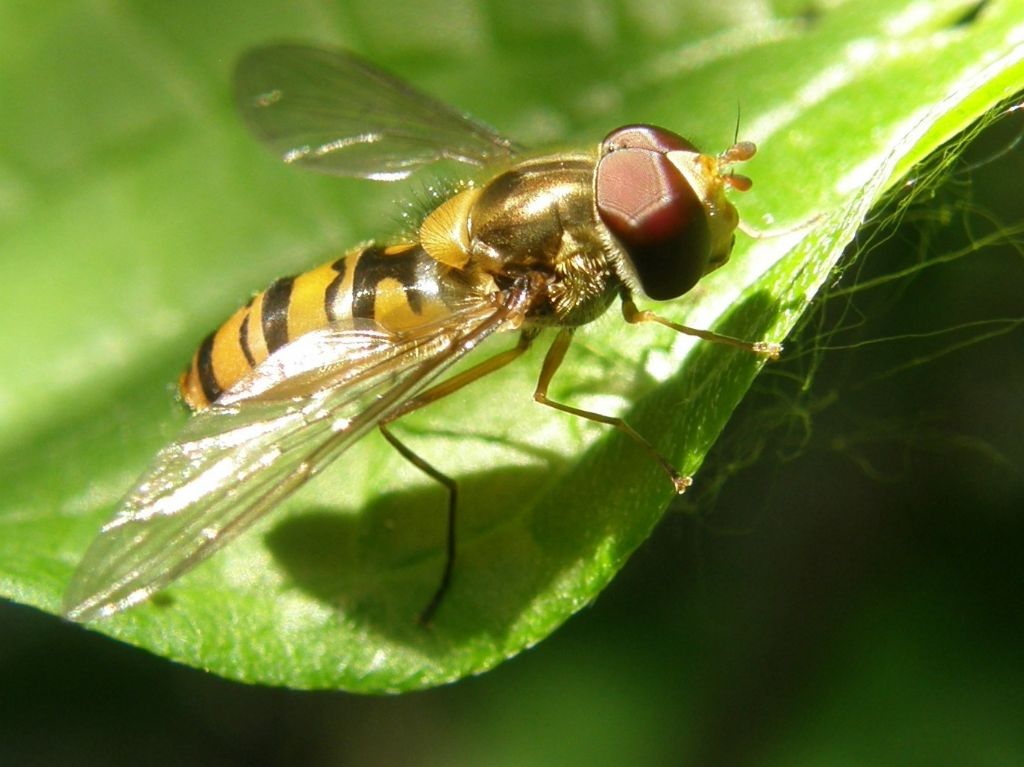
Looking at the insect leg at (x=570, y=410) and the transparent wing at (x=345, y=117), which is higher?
the transparent wing at (x=345, y=117)

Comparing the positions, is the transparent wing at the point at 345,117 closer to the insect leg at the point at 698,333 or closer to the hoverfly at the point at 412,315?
the hoverfly at the point at 412,315

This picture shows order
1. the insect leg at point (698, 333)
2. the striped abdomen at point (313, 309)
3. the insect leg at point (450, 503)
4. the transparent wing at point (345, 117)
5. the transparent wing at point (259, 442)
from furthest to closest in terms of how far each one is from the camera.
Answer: the transparent wing at point (345, 117), the striped abdomen at point (313, 309), the insect leg at point (450, 503), the insect leg at point (698, 333), the transparent wing at point (259, 442)

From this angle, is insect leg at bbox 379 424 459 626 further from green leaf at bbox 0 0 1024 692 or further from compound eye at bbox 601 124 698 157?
compound eye at bbox 601 124 698 157

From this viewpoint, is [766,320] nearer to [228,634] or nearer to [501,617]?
[501,617]

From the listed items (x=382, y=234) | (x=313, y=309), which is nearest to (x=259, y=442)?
(x=313, y=309)

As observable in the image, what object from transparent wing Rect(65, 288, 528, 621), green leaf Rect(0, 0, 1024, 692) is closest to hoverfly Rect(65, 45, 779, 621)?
transparent wing Rect(65, 288, 528, 621)

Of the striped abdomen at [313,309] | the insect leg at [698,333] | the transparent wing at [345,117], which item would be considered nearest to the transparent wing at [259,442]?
the striped abdomen at [313,309]

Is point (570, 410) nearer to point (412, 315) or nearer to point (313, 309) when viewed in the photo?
point (412, 315)
